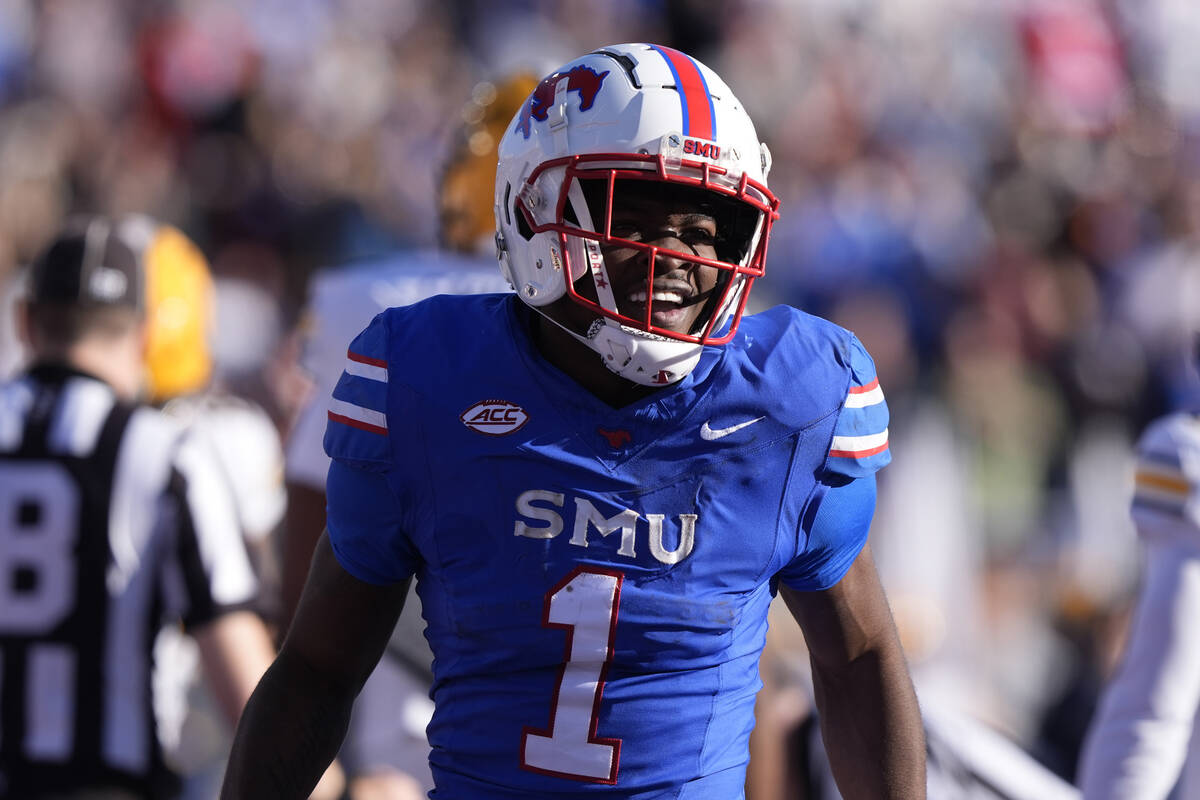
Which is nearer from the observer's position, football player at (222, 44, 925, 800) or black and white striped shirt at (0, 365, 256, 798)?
football player at (222, 44, 925, 800)

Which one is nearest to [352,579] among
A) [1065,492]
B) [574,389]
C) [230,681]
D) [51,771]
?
[574,389]

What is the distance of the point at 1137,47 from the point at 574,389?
1110cm

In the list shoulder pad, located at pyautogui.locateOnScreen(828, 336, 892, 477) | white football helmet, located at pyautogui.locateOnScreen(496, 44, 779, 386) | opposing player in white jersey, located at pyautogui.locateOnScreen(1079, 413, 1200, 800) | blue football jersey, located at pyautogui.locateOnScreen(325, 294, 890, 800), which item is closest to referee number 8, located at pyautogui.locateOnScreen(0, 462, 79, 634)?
blue football jersey, located at pyautogui.locateOnScreen(325, 294, 890, 800)

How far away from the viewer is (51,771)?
10.7 ft

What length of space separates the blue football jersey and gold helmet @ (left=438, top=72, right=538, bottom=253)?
1354 millimetres

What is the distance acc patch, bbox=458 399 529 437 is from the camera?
2.06 meters

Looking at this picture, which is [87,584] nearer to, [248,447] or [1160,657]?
[248,447]

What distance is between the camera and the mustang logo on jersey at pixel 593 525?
6.64 ft

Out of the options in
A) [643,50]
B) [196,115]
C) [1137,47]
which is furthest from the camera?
[1137,47]

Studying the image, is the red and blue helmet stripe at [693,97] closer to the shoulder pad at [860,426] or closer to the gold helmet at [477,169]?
the shoulder pad at [860,426]

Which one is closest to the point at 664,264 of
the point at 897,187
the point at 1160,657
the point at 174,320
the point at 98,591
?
the point at 1160,657

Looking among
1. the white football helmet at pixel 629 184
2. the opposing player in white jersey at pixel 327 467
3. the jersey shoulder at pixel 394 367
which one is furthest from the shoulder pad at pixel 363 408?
the opposing player in white jersey at pixel 327 467

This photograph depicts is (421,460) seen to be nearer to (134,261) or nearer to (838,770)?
(838,770)

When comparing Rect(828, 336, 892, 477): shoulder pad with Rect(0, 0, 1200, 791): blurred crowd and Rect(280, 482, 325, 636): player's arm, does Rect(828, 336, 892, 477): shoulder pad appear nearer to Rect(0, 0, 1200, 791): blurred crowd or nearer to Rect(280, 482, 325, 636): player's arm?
Rect(280, 482, 325, 636): player's arm
